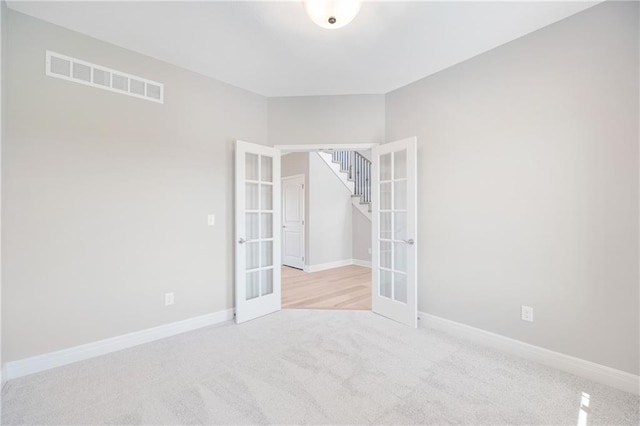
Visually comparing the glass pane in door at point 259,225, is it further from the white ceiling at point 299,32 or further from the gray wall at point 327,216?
the gray wall at point 327,216

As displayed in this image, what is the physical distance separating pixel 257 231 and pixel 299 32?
7.18ft

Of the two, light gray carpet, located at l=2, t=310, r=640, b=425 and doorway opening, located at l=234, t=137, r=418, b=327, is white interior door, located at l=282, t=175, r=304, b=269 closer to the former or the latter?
doorway opening, located at l=234, t=137, r=418, b=327

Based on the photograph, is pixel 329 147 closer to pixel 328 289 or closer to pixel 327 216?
pixel 328 289

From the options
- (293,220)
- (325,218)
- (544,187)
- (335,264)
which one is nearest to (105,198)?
(544,187)

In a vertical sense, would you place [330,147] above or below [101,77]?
below

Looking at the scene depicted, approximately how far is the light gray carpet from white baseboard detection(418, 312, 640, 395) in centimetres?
6

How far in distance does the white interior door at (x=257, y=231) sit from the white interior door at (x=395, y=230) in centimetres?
127

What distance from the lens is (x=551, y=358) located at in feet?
7.46

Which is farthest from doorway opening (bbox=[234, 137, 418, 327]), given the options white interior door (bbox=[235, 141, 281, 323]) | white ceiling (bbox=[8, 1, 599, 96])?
white ceiling (bbox=[8, 1, 599, 96])

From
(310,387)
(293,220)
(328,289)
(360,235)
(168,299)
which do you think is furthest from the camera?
(360,235)

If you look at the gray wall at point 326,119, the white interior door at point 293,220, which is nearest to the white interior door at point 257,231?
the gray wall at point 326,119

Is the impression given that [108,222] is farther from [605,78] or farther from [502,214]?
[605,78]

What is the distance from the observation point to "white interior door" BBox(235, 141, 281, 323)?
3.28 metres

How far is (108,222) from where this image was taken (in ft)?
8.28
